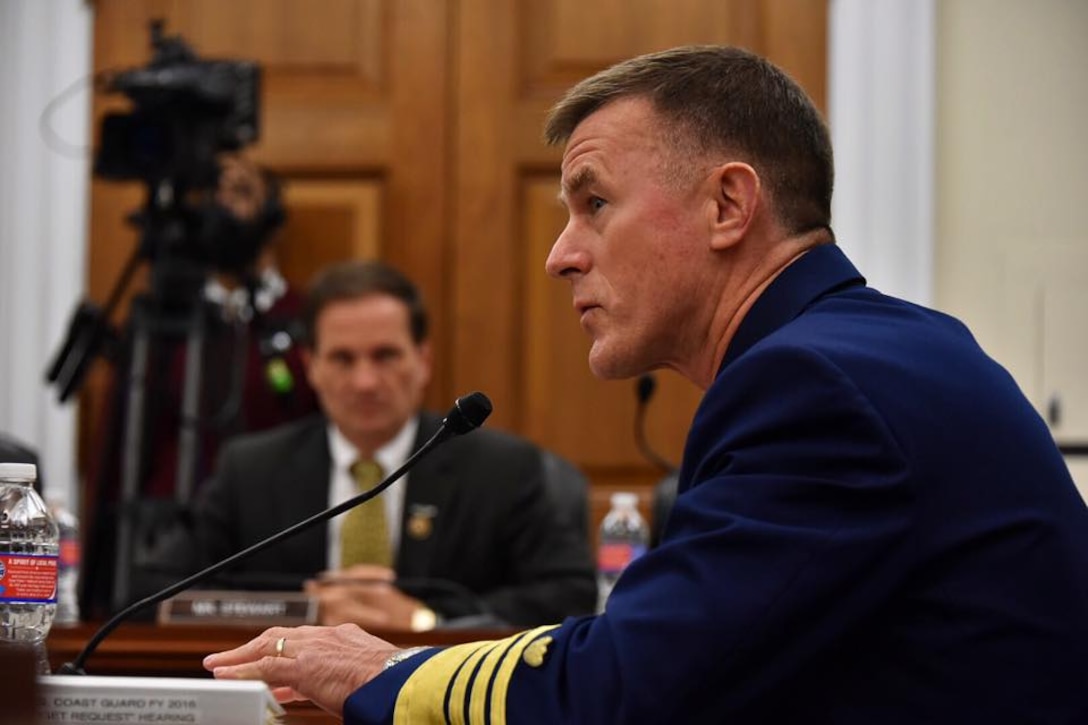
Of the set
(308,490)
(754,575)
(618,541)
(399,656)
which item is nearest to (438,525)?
(308,490)

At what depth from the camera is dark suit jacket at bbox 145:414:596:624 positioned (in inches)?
124

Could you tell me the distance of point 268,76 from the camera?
14.6ft

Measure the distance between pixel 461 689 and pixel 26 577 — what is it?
58 centimetres

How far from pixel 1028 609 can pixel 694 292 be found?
45cm

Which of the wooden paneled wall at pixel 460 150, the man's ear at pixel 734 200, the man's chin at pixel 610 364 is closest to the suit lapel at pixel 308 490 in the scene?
the wooden paneled wall at pixel 460 150

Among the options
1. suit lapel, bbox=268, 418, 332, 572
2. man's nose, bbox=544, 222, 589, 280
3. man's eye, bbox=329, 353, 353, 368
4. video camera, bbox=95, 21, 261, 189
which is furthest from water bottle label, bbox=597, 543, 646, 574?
man's nose, bbox=544, 222, 589, 280

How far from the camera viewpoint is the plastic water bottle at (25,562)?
1688 mm

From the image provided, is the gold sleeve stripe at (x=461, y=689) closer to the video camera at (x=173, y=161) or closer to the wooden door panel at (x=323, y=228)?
the video camera at (x=173, y=161)

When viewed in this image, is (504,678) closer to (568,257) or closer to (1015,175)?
(568,257)

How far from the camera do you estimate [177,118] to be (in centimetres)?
365

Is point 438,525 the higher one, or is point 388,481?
point 388,481

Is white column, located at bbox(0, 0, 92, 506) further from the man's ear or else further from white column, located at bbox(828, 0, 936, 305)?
the man's ear

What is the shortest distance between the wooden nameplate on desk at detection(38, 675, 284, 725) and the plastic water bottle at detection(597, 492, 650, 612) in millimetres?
1963

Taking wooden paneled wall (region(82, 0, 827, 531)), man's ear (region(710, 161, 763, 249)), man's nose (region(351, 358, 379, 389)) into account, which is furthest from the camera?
wooden paneled wall (region(82, 0, 827, 531))
